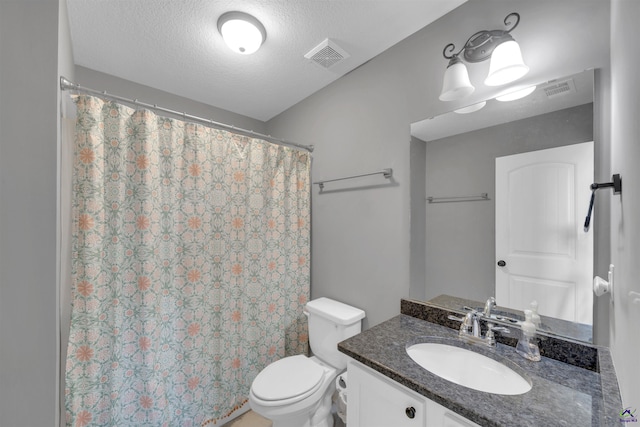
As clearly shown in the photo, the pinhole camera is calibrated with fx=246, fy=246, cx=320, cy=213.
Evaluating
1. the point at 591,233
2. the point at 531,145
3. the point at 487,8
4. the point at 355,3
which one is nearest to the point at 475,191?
the point at 531,145

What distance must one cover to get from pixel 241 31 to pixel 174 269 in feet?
4.73

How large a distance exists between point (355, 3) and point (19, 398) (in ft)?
7.03

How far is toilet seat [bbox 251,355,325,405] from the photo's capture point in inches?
52.8

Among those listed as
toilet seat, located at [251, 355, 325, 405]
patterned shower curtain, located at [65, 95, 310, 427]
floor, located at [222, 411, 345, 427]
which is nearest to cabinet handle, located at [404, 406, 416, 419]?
toilet seat, located at [251, 355, 325, 405]

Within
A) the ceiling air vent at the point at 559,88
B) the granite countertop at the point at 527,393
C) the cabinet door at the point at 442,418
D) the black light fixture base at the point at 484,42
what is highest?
the black light fixture base at the point at 484,42

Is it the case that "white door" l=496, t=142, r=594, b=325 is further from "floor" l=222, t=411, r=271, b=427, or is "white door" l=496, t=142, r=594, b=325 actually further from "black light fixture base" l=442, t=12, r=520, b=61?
"floor" l=222, t=411, r=271, b=427

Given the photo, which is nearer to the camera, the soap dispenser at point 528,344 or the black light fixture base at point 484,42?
the soap dispenser at point 528,344

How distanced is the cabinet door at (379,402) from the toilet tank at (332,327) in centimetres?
57

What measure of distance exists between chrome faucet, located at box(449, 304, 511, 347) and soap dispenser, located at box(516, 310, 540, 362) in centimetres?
7

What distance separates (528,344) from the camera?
99 cm

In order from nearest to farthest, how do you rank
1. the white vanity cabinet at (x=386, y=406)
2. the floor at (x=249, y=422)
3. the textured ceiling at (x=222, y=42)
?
the white vanity cabinet at (x=386, y=406) → the textured ceiling at (x=222, y=42) → the floor at (x=249, y=422)

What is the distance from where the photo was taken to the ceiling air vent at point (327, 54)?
156 cm

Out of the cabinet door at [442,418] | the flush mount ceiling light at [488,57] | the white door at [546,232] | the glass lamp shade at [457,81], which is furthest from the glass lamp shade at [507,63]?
the cabinet door at [442,418]

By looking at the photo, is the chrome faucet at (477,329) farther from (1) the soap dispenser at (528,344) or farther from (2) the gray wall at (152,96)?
(2) the gray wall at (152,96)
